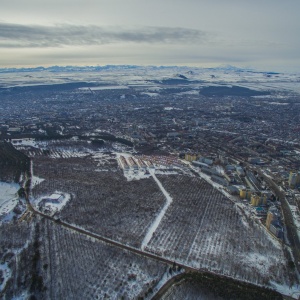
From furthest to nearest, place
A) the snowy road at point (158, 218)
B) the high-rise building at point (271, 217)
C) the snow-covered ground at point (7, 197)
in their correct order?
1. the snow-covered ground at point (7, 197)
2. the high-rise building at point (271, 217)
3. the snowy road at point (158, 218)

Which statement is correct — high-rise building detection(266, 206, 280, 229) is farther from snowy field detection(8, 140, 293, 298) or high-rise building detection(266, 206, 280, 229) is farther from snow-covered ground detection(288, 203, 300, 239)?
snow-covered ground detection(288, 203, 300, 239)

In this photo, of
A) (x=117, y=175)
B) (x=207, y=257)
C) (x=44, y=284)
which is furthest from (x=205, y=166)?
(x=44, y=284)

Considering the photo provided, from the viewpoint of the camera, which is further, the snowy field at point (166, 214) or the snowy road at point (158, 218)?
the snowy road at point (158, 218)

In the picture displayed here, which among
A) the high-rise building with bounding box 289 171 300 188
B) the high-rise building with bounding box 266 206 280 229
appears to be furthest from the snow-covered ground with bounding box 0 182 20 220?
the high-rise building with bounding box 289 171 300 188

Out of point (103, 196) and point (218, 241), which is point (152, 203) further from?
point (218, 241)

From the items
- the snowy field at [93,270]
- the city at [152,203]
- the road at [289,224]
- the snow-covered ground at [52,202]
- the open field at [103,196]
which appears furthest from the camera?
the snow-covered ground at [52,202]

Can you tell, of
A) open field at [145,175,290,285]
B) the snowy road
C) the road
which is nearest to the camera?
open field at [145,175,290,285]

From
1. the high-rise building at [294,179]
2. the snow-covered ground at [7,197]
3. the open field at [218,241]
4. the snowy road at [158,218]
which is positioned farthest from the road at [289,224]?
the snow-covered ground at [7,197]

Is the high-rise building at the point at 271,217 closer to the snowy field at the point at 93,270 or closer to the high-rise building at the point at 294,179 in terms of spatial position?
the high-rise building at the point at 294,179

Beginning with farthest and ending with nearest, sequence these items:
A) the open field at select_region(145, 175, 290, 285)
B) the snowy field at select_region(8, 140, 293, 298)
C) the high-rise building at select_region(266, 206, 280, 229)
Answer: the high-rise building at select_region(266, 206, 280, 229) < the snowy field at select_region(8, 140, 293, 298) < the open field at select_region(145, 175, 290, 285)

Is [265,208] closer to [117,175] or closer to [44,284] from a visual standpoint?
[117,175]

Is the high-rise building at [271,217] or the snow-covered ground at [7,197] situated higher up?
the high-rise building at [271,217]
